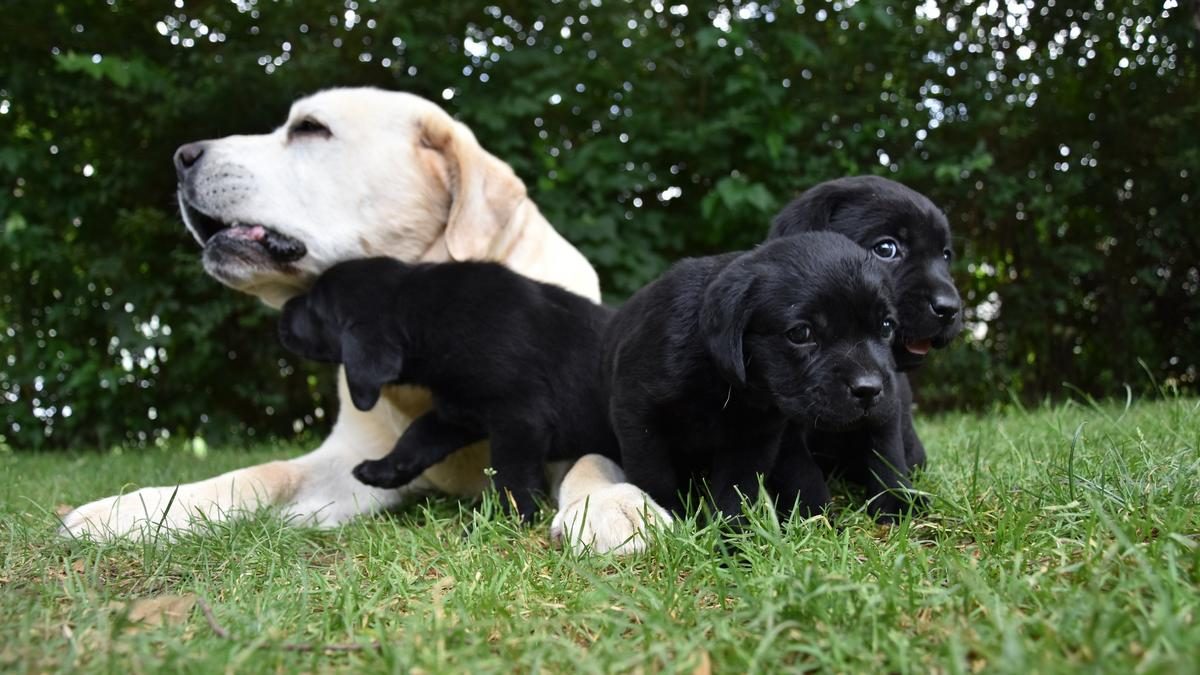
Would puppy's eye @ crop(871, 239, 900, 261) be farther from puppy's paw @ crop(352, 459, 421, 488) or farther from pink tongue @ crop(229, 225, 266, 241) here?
pink tongue @ crop(229, 225, 266, 241)

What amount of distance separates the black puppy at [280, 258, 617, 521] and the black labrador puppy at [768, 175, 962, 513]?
721 millimetres

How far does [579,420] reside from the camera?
3.07 metres

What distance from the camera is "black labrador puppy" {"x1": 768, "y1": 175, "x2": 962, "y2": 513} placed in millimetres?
2760

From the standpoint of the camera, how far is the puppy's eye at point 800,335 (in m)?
2.31

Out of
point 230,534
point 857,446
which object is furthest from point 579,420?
point 230,534

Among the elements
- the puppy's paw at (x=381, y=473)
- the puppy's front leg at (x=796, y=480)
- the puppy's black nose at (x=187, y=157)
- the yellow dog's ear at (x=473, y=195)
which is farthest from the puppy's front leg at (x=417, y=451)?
the puppy's black nose at (x=187, y=157)

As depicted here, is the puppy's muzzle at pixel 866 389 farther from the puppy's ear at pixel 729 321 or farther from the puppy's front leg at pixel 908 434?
the puppy's front leg at pixel 908 434

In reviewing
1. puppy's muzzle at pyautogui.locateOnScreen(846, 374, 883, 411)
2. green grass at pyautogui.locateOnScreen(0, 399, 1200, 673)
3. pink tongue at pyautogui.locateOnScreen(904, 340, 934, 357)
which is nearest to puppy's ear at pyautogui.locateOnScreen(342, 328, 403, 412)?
green grass at pyautogui.locateOnScreen(0, 399, 1200, 673)

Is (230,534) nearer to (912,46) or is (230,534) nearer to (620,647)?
(620,647)

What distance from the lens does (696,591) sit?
189 cm

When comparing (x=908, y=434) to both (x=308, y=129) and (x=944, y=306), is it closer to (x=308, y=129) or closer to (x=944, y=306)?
(x=944, y=306)

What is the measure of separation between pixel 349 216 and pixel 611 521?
1.68 metres

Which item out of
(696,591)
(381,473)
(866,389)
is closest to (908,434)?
(866,389)

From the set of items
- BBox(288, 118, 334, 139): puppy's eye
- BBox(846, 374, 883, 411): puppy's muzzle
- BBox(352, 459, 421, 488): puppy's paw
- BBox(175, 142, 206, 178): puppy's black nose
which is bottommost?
BBox(352, 459, 421, 488): puppy's paw
